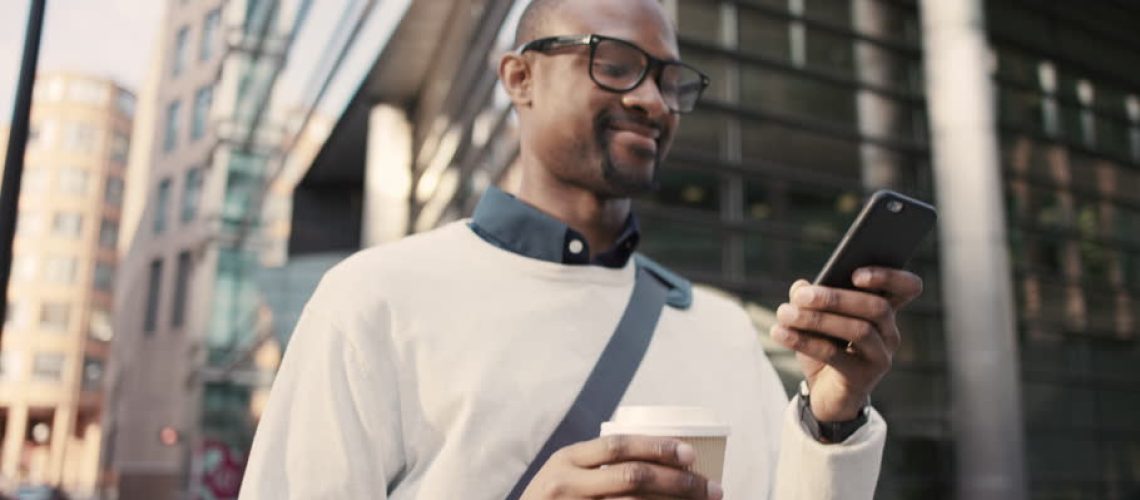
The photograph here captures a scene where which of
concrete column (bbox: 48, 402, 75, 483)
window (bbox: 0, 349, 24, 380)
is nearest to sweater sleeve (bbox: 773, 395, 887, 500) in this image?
window (bbox: 0, 349, 24, 380)

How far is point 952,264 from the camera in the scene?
11.7m

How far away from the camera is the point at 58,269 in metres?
30.5

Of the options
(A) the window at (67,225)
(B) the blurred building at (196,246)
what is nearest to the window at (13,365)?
(B) the blurred building at (196,246)

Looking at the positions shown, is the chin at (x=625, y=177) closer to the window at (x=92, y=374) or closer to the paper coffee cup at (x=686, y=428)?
the paper coffee cup at (x=686, y=428)

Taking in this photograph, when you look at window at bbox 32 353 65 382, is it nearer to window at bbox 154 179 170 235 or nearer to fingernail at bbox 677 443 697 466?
window at bbox 154 179 170 235

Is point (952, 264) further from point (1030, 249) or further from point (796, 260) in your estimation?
point (1030, 249)

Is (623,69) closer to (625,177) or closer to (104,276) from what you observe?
(625,177)

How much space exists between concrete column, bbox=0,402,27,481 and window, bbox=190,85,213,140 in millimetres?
9048

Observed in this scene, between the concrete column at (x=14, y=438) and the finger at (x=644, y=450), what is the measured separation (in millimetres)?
11279

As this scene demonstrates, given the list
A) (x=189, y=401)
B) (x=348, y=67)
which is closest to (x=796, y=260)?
(x=348, y=67)

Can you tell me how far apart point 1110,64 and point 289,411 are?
60.5 feet

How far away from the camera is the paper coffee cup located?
3.14 feet

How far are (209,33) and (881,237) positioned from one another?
24.9m

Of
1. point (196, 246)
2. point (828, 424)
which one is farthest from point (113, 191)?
point (828, 424)
